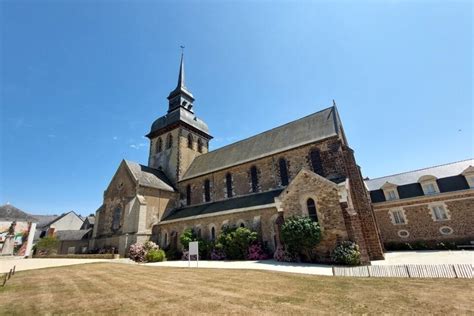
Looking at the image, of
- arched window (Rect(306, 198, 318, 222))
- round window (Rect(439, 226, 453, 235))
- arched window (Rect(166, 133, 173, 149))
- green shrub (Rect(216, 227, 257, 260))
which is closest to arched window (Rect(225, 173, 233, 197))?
green shrub (Rect(216, 227, 257, 260))

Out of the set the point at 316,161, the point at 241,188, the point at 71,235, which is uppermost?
the point at 316,161

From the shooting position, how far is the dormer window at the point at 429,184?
18.4 meters

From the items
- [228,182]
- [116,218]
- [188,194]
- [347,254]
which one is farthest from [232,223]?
[116,218]

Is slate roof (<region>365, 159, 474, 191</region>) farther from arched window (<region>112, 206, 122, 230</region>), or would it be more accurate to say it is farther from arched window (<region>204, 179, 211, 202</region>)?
arched window (<region>112, 206, 122, 230</region>)

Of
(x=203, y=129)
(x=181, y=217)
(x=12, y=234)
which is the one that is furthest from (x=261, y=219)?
(x=12, y=234)

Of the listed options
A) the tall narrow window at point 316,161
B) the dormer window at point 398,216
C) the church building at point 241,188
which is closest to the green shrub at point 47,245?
the church building at point 241,188

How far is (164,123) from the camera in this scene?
28.5m

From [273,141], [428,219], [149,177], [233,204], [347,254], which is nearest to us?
[347,254]

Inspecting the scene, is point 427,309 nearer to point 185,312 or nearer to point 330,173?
point 185,312

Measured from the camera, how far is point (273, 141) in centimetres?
2058

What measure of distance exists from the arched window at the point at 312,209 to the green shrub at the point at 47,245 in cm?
3326

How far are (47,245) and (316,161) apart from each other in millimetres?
34784

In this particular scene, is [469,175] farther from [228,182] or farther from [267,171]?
[228,182]

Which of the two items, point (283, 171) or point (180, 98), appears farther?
point (180, 98)
